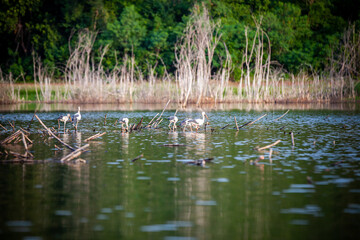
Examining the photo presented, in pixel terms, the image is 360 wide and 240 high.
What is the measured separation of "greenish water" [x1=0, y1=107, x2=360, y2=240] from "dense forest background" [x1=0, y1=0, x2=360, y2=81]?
3443 cm

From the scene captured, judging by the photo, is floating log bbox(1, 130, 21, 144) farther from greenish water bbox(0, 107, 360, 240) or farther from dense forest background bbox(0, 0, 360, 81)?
dense forest background bbox(0, 0, 360, 81)

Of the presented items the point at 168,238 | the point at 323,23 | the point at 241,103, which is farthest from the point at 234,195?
the point at 323,23

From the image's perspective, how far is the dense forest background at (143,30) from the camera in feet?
157

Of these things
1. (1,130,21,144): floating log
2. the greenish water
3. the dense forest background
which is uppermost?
Answer: the dense forest background

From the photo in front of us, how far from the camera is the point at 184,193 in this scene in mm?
8062

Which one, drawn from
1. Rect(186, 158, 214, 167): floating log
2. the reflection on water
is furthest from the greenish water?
the reflection on water

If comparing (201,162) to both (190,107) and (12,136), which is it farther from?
(190,107)

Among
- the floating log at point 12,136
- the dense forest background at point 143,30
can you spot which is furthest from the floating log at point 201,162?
the dense forest background at point 143,30

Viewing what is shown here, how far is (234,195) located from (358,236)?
2280mm

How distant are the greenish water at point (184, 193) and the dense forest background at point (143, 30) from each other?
34.4m

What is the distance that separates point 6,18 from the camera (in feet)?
150

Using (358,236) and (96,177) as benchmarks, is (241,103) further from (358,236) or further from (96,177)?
(358,236)

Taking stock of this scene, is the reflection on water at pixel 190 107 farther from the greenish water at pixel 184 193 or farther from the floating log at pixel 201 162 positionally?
the floating log at pixel 201 162

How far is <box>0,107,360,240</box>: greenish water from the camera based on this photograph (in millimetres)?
6297
